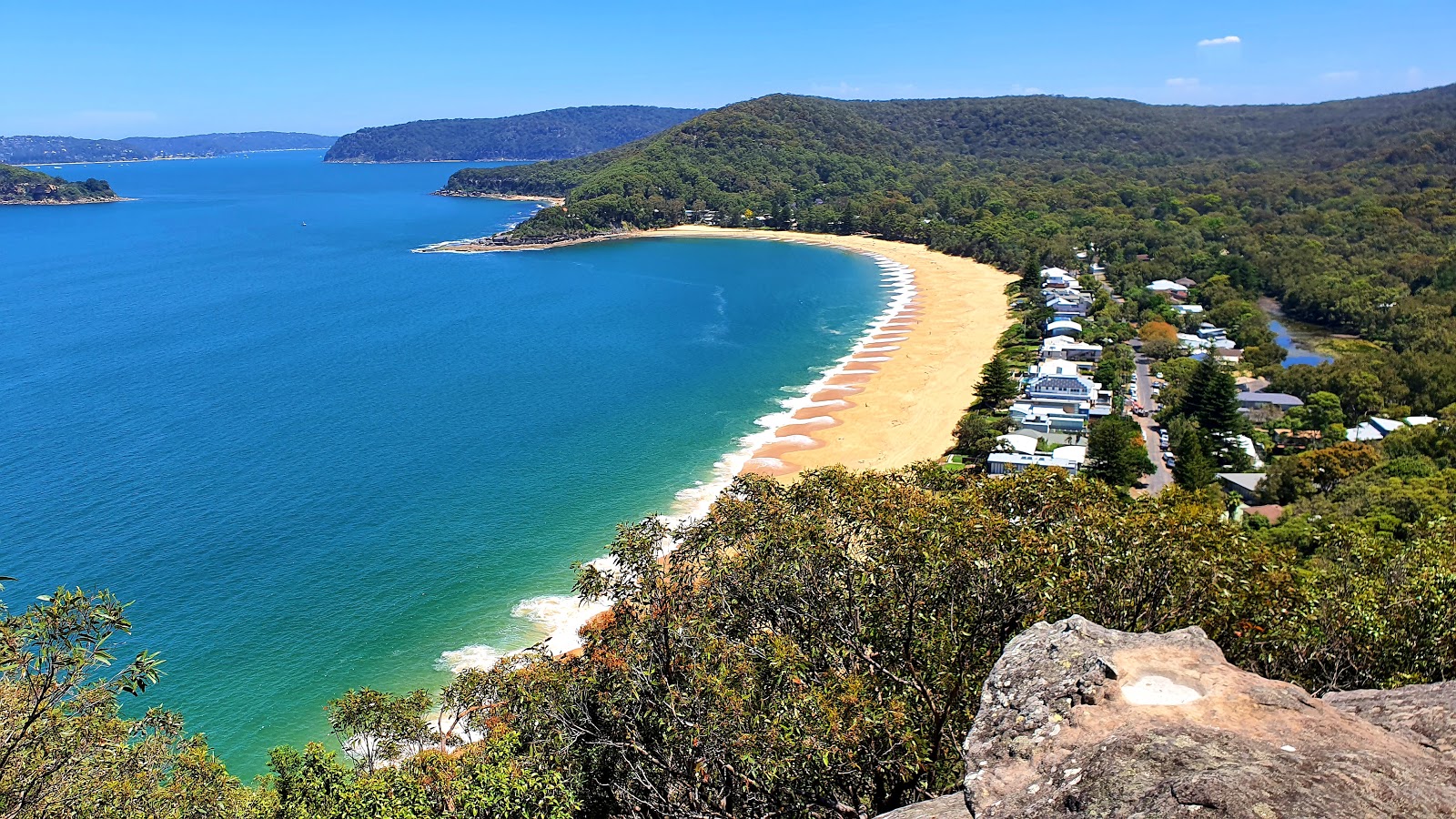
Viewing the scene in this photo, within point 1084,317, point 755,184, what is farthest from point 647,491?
point 755,184

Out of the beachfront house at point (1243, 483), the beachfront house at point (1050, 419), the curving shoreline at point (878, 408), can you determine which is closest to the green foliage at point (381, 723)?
the curving shoreline at point (878, 408)

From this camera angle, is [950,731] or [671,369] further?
[671,369]

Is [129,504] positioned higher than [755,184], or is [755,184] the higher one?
[755,184]

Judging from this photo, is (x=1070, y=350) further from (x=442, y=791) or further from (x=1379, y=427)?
(x=442, y=791)

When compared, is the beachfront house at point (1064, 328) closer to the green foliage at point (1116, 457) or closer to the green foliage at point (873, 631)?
the green foliage at point (1116, 457)

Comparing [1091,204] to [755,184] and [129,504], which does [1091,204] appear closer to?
[755,184]

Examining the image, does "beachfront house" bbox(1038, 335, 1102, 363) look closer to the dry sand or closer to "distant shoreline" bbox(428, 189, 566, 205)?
the dry sand

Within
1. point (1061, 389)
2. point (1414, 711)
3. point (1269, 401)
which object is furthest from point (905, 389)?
point (1414, 711)
